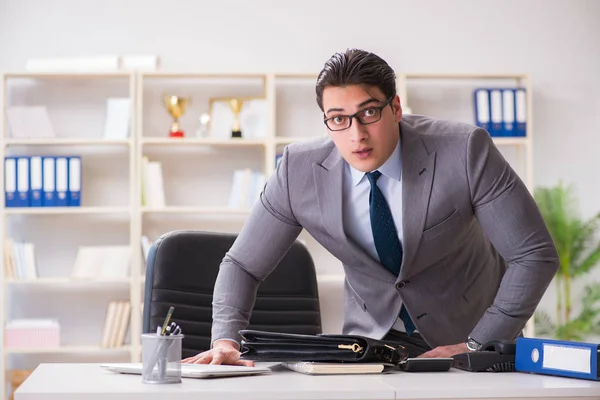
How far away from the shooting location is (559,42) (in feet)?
18.1

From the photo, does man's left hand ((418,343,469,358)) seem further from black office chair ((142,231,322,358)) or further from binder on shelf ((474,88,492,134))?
binder on shelf ((474,88,492,134))

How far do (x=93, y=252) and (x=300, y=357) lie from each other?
12.0 ft

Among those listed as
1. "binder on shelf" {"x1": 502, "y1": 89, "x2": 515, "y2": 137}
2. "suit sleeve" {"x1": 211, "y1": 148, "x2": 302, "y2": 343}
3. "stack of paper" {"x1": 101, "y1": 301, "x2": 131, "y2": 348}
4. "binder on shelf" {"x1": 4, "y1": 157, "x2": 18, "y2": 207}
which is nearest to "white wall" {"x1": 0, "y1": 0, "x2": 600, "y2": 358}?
"binder on shelf" {"x1": 502, "y1": 89, "x2": 515, "y2": 137}

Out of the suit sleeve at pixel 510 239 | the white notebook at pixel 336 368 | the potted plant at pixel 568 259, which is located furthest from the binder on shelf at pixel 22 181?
the white notebook at pixel 336 368

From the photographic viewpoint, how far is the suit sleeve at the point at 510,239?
77.0 inches

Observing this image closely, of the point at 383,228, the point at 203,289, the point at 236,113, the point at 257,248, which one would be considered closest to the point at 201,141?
the point at 236,113

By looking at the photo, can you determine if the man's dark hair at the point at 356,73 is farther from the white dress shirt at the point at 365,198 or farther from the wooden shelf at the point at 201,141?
the wooden shelf at the point at 201,141

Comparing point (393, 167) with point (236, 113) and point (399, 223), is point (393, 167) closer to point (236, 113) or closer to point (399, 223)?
point (399, 223)

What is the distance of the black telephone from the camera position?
167 cm

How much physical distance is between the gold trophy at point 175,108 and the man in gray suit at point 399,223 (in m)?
3.01

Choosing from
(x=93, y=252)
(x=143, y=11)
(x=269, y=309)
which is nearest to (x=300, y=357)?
(x=269, y=309)

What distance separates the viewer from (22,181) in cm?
500

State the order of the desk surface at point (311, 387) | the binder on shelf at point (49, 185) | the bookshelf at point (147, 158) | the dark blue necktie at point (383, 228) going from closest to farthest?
1. the desk surface at point (311, 387)
2. the dark blue necktie at point (383, 228)
3. the binder on shelf at point (49, 185)
4. the bookshelf at point (147, 158)

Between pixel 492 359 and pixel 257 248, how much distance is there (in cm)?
70
